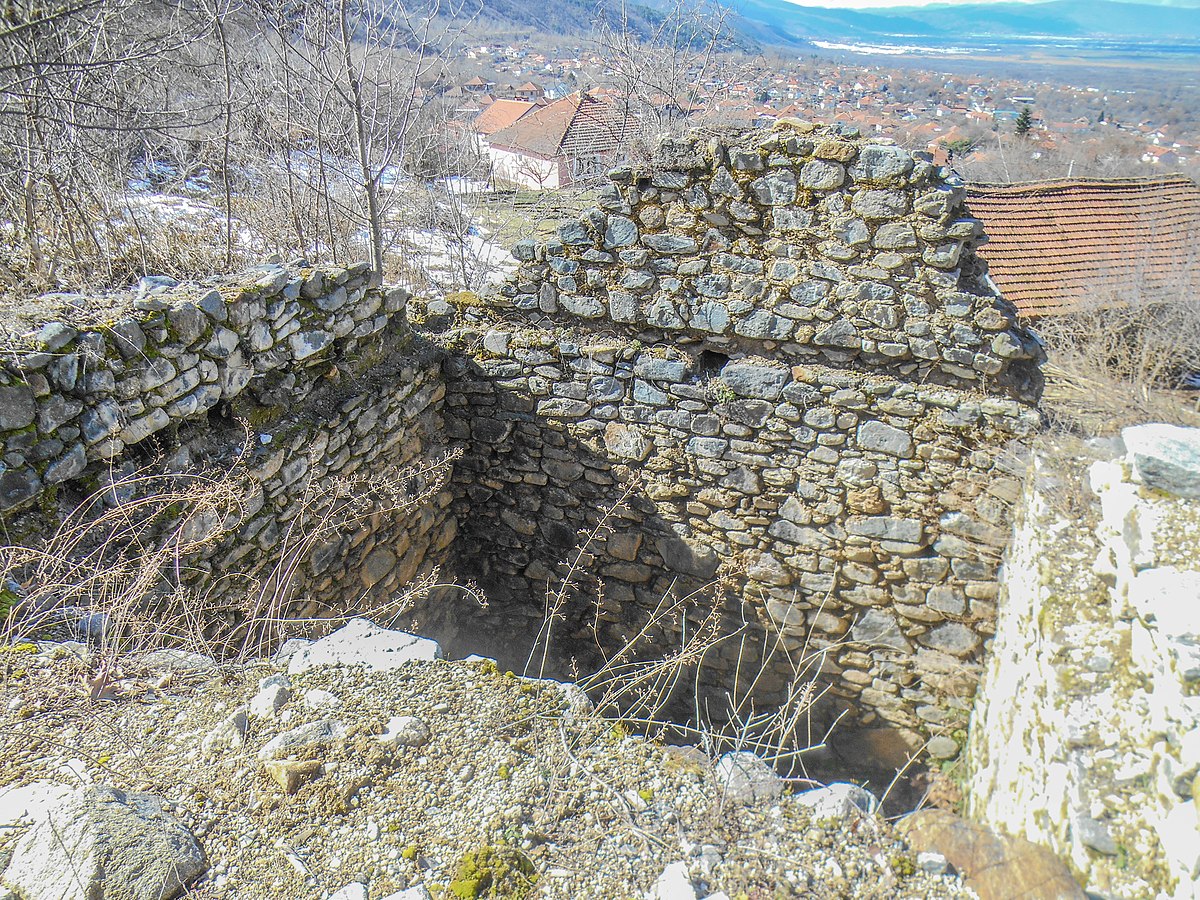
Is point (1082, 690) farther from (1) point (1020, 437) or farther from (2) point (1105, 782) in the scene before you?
(1) point (1020, 437)

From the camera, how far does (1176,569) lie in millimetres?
2477

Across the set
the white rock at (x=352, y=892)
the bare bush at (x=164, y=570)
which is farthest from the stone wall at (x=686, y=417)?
the white rock at (x=352, y=892)

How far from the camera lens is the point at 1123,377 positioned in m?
4.77

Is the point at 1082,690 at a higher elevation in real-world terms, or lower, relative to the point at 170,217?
lower

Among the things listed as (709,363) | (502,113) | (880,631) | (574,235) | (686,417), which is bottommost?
(880,631)

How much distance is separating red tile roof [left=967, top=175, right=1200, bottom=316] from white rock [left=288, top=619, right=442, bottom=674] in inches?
338

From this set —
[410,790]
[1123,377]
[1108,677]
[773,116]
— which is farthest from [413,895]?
[773,116]

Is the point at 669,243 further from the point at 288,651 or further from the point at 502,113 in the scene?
the point at 502,113

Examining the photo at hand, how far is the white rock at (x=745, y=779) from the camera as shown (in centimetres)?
213

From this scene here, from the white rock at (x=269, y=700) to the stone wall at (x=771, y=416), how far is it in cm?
262

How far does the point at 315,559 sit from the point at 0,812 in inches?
79.4

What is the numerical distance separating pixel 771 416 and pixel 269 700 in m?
2.96

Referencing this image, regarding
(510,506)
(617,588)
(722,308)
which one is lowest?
(617,588)

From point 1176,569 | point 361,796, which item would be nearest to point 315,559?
point 361,796
